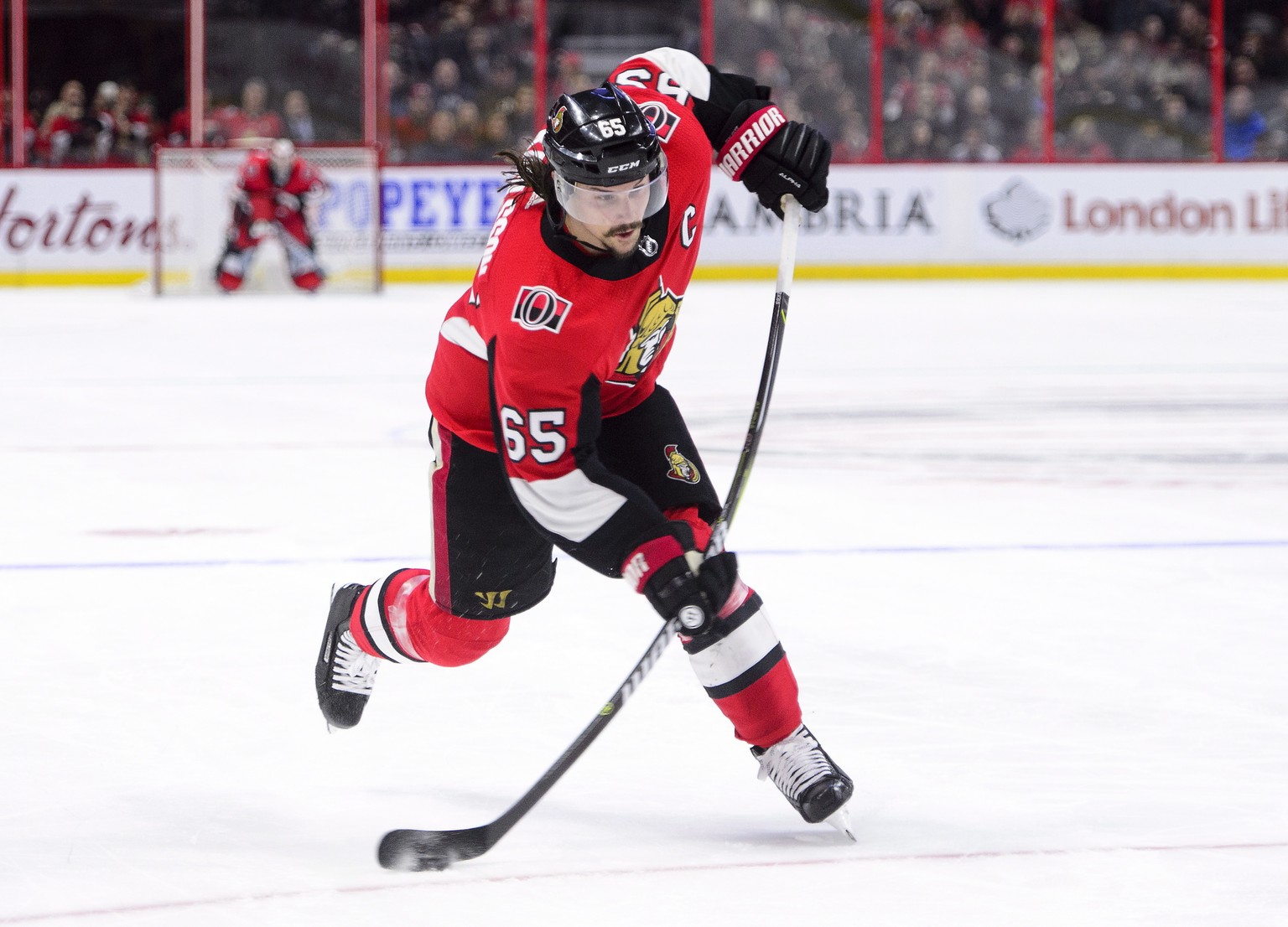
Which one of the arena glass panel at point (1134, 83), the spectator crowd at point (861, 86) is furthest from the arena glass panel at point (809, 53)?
the arena glass panel at point (1134, 83)

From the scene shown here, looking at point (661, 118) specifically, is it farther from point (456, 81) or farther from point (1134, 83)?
point (1134, 83)

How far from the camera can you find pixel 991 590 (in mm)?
3361

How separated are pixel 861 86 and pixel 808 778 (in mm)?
11255

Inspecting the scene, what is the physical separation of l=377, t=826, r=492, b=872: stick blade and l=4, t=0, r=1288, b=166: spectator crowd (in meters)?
10.9

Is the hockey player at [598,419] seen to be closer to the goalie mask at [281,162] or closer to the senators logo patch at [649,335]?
the senators logo patch at [649,335]

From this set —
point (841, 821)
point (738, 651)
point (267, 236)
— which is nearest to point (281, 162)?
point (267, 236)

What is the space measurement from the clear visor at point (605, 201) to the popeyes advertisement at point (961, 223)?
10.3 meters

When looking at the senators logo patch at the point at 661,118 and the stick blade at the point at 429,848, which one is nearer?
the stick blade at the point at 429,848

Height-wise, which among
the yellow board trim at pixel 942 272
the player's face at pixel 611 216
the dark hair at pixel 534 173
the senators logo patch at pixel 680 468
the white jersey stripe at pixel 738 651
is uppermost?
the dark hair at pixel 534 173

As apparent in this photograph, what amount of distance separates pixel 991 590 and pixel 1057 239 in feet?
31.3

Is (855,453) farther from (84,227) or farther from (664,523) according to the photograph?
(84,227)

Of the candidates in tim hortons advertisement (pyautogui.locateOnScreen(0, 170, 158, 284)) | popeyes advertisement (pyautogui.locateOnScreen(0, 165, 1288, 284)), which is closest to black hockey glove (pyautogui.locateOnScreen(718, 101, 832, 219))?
popeyes advertisement (pyautogui.locateOnScreen(0, 165, 1288, 284))

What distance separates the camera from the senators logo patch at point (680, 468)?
7.11 feet

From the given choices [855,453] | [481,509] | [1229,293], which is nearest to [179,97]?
[1229,293]
